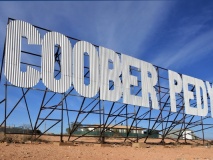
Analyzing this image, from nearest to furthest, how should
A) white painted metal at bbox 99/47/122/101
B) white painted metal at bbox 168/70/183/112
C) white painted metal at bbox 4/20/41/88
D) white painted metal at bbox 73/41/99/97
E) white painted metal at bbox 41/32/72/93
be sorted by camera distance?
white painted metal at bbox 4/20/41/88, white painted metal at bbox 41/32/72/93, white painted metal at bbox 73/41/99/97, white painted metal at bbox 99/47/122/101, white painted metal at bbox 168/70/183/112

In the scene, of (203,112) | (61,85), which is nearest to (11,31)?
(61,85)

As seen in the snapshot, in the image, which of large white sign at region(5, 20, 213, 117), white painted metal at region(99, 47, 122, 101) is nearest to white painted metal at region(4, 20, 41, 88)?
large white sign at region(5, 20, 213, 117)

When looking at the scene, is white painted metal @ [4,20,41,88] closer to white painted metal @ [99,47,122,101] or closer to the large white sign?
the large white sign

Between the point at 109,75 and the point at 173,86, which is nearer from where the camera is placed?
the point at 109,75

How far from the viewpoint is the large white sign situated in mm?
16094

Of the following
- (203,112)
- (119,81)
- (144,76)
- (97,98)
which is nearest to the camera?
(97,98)

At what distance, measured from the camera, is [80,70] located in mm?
18688

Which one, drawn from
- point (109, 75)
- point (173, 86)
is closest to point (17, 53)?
point (109, 75)

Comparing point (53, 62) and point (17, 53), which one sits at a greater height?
point (17, 53)

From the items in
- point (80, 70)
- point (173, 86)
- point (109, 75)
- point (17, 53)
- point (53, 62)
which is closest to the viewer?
point (17, 53)

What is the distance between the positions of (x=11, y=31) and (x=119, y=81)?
25.2 ft

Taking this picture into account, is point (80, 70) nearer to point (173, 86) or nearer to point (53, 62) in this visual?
point (53, 62)

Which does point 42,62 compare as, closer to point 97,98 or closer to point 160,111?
point 97,98

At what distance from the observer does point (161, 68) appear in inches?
974
